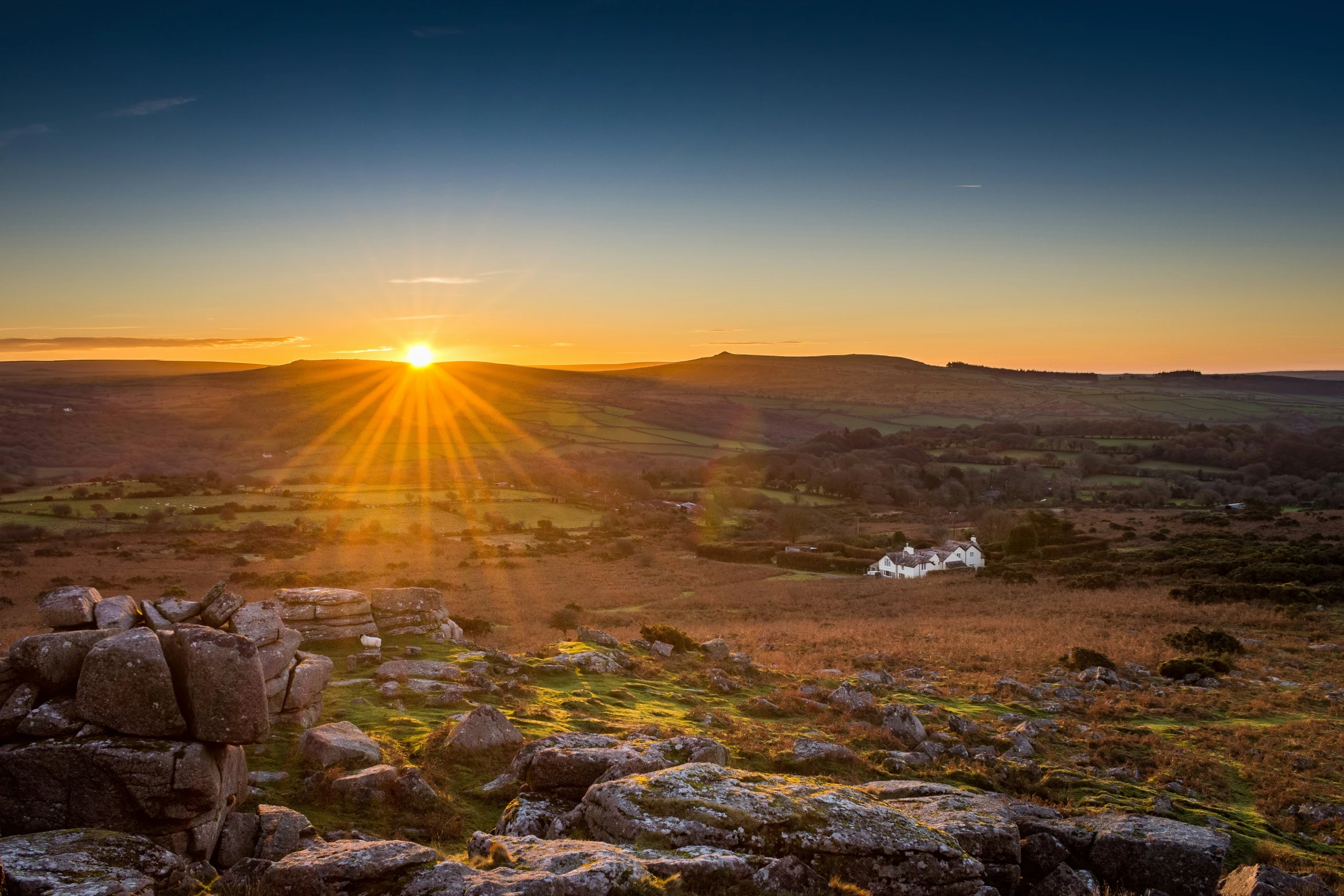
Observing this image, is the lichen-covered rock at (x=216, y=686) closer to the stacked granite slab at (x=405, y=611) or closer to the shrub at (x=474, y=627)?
the stacked granite slab at (x=405, y=611)

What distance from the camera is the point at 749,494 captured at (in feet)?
367

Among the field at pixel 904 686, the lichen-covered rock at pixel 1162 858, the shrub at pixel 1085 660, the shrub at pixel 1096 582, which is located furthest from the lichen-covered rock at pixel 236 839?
the shrub at pixel 1096 582

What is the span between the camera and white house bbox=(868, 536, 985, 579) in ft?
216

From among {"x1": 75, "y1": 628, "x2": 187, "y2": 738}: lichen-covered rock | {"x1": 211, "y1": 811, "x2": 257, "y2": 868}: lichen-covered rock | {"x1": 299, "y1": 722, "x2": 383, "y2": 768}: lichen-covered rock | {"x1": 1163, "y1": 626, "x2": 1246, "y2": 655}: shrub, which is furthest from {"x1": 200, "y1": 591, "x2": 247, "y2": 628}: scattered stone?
{"x1": 1163, "y1": 626, "x2": 1246, "y2": 655}: shrub

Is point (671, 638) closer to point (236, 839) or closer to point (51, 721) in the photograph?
→ point (236, 839)

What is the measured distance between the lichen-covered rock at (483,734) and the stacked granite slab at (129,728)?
14.4 ft

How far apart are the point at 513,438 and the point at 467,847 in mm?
145993

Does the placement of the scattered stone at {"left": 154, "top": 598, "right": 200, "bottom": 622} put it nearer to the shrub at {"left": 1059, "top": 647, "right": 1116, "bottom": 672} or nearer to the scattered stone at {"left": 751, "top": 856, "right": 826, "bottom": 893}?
the scattered stone at {"left": 751, "top": 856, "right": 826, "bottom": 893}

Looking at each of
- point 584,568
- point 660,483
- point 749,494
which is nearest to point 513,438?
point 660,483

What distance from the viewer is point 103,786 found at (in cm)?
977

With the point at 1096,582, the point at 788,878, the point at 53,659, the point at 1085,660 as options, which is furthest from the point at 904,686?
the point at 1096,582

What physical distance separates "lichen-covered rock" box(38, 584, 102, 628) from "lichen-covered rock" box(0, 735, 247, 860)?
6.33 feet

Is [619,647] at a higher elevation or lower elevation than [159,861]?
lower

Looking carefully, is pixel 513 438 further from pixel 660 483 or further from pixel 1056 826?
pixel 1056 826
